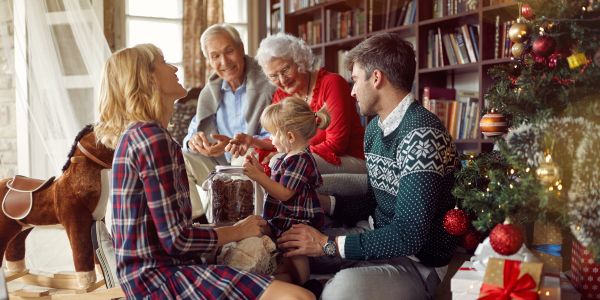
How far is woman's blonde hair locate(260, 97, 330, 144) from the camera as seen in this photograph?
6.85 ft

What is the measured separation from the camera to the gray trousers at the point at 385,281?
5.92 feet

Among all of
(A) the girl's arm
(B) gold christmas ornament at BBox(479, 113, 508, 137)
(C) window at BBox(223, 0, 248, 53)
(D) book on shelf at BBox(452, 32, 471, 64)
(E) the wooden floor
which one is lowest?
(E) the wooden floor

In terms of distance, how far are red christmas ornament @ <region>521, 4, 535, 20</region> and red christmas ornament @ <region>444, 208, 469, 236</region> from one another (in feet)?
1.91

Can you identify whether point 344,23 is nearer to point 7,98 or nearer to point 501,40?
point 501,40

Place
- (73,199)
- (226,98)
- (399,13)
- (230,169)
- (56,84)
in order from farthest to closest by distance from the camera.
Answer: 1. (399,13)
2. (226,98)
3. (56,84)
4. (73,199)
5. (230,169)

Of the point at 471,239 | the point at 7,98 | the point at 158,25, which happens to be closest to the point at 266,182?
the point at 471,239

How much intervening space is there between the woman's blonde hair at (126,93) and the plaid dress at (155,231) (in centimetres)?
11

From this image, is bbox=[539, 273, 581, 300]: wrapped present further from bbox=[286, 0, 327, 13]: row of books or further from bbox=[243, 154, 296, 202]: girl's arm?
bbox=[286, 0, 327, 13]: row of books

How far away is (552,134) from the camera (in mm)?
1462

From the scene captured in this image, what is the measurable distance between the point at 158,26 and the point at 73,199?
10.1 ft

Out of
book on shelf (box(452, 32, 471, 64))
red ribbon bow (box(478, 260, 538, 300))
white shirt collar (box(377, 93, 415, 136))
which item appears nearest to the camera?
red ribbon bow (box(478, 260, 538, 300))

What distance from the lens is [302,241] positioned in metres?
1.87

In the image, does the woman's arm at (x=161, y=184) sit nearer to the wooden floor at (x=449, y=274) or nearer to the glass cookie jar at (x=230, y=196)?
the glass cookie jar at (x=230, y=196)

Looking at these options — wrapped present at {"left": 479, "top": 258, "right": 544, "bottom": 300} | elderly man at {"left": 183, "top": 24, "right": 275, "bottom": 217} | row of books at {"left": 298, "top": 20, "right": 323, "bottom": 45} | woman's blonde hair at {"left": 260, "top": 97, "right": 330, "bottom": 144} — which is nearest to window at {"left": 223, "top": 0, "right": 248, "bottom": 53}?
row of books at {"left": 298, "top": 20, "right": 323, "bottom": 45}
